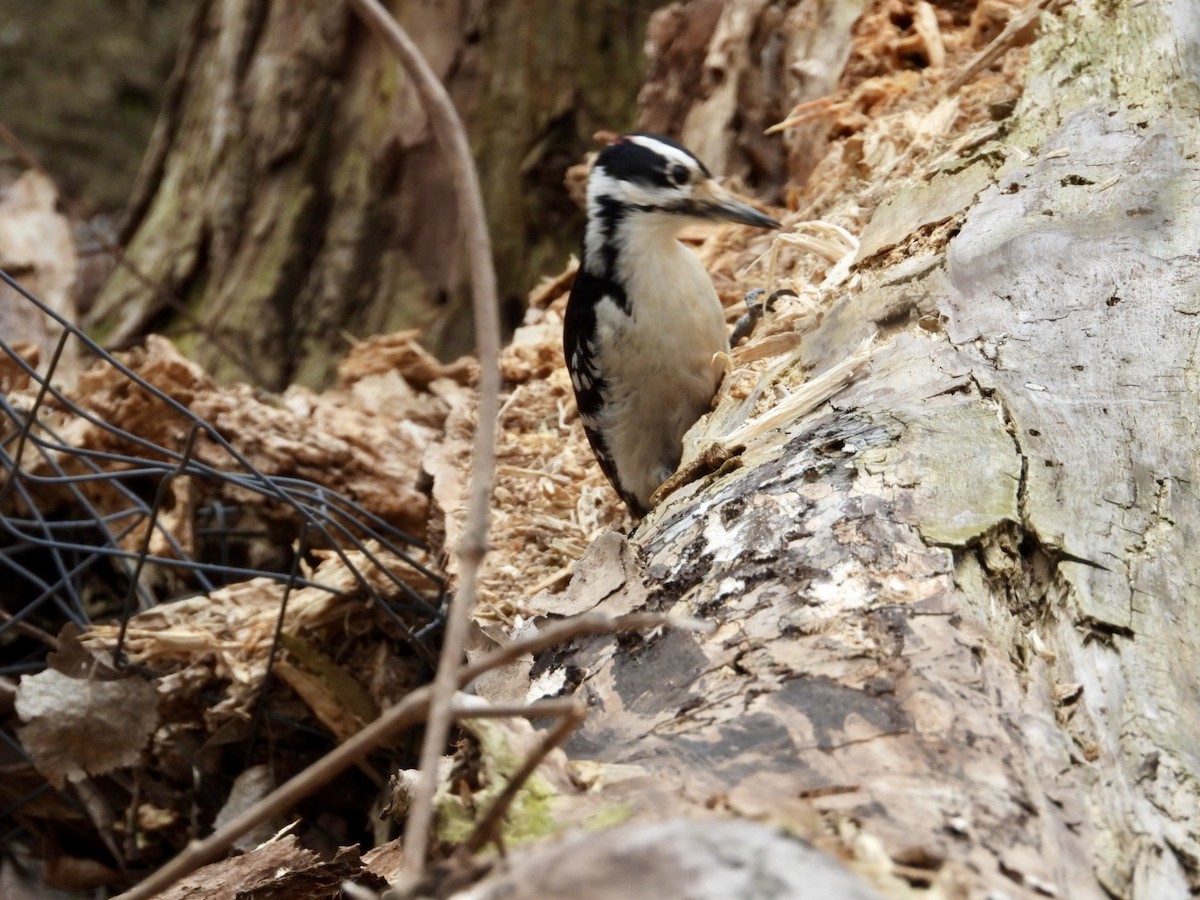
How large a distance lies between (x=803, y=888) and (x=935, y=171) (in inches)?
95.0

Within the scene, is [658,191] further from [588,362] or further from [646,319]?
[588,362]

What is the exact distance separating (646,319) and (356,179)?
3.45 meters

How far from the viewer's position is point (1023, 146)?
308cm

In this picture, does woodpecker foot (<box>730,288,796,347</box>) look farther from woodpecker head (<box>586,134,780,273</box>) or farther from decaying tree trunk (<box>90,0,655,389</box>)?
decaying tree trunk (<box>90,0,655,389</box>)

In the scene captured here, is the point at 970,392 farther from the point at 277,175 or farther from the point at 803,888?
the point at 277,175

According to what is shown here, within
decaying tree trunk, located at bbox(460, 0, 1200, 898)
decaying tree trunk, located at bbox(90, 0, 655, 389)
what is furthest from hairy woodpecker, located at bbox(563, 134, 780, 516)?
decaying tree trunk, located at bbox(90, 0, 655, 389)

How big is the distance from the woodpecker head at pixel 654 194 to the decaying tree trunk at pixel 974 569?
583mm

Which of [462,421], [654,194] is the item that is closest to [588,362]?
[654,194]

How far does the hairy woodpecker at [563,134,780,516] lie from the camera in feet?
11.0

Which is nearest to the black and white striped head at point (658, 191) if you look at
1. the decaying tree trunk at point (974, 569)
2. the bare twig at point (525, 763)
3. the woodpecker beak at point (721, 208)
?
the woodpecker beak at point (721, 208)

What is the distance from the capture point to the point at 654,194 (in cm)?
345

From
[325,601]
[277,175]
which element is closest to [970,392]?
[325,601]

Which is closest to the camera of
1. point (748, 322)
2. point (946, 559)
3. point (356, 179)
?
point (946, 559)

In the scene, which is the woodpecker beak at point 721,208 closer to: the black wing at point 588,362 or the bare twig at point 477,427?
the black wing at point 588,362
